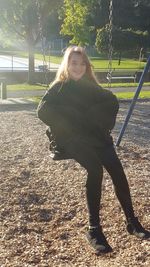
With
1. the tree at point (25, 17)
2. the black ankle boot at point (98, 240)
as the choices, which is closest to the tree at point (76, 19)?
the tree at point (25, 17)

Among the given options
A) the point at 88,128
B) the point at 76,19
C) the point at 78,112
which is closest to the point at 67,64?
the point at 78,112

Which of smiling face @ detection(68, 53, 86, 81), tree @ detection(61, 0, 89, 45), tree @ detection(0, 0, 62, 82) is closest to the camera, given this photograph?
smiling face @ detection(68, 53, 86, 81)

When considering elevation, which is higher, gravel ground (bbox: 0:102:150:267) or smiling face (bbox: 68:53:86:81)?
smiling face (bbox: 68:53:86:81)

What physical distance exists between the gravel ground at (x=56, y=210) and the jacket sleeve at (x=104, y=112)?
886 millimetres

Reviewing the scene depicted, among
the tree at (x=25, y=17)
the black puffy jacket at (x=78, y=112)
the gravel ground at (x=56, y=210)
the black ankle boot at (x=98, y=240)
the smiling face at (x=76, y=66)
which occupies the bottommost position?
the gravel ground at (x=56, y=210)

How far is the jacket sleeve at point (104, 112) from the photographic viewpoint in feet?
12.0

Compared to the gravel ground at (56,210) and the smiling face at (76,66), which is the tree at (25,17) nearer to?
the gravel ground at (56,210)

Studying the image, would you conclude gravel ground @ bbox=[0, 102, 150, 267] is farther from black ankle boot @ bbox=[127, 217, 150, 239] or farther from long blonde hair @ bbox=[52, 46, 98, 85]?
long blonde hair @ bbox=[52, 46, 98, 85]

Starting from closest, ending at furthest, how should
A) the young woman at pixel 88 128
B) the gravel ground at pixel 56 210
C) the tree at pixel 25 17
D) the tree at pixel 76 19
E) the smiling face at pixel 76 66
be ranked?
the gravel ground at pixel 56 210 → the young woman at pixel 88 128 → the smiling face at pixel 76 66 → the tree at pixel 25 17 → the tree at pixel 76 19

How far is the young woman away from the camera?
3.59 meters

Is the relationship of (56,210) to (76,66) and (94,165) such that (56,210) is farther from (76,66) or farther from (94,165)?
(76,66)

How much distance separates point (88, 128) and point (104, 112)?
204 millimetres

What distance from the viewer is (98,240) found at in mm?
3566

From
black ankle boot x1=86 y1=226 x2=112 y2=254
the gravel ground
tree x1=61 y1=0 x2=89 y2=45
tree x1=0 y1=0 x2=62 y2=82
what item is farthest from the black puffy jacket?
tree x1=61 y1=0 x2=89 y2=45
